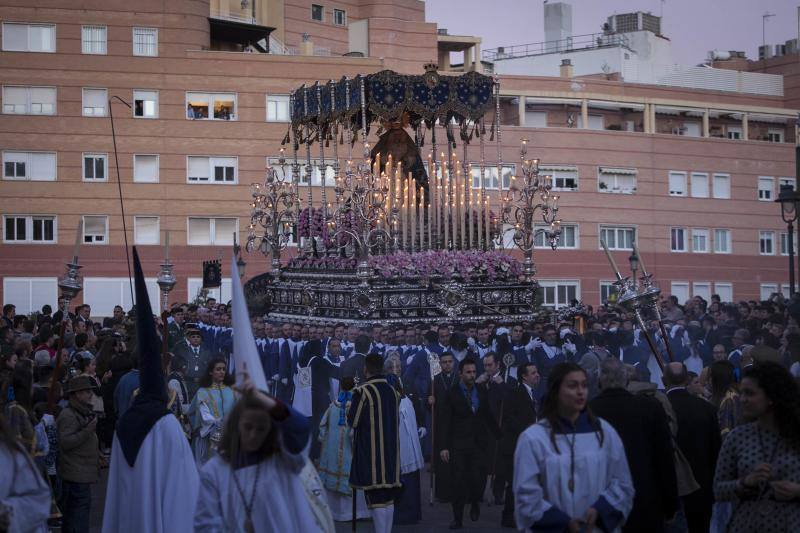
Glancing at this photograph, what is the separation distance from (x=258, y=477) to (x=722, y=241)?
4609 centimetres

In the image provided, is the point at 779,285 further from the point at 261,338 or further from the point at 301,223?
the point at 261,338

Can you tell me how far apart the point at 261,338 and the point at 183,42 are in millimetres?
23545

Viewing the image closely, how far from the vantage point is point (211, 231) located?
43375 millimetres

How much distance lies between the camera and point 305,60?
1704 inches

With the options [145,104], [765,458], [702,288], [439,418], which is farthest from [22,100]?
[765,458]

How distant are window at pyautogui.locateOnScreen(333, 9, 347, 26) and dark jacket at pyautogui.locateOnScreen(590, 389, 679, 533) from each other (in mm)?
43413

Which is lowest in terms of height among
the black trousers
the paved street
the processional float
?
the paved street

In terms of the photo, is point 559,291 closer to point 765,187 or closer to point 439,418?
point 765,187

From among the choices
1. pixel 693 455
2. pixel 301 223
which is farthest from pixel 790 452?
pixel 301 223

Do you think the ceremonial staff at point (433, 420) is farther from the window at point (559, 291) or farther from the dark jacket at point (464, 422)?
the window at point (559, 291)

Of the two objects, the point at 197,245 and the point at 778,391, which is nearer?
the point at 778,391

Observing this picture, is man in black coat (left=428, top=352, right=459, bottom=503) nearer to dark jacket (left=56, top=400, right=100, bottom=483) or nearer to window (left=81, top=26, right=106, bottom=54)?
dark jacket (left=56, top=400, right=100, bottom=483)

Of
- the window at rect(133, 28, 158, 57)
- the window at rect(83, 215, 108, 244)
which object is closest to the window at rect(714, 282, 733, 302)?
the window at rect(133, 28, 158, 57)

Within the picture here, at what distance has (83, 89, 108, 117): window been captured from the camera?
42.2 m
